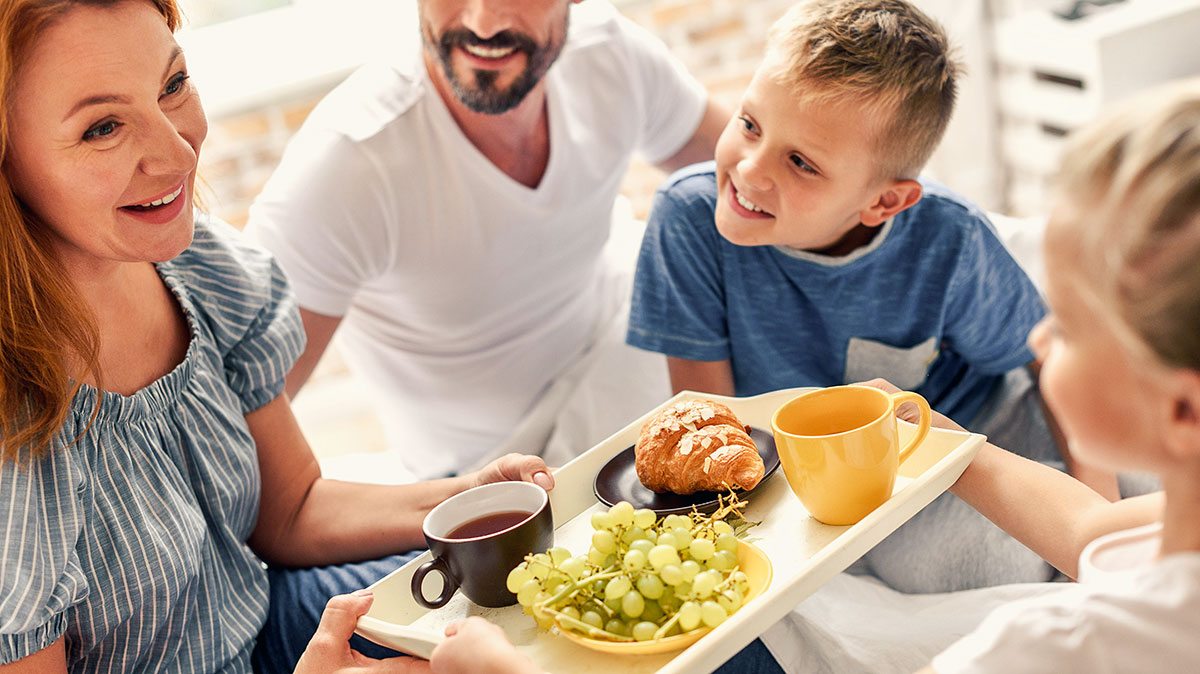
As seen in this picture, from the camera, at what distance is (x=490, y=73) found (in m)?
1.79

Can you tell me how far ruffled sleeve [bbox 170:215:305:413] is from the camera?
4.65 ft

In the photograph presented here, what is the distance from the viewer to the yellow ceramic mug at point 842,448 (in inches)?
41.5

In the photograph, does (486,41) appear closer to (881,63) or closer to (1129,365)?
(881,63)

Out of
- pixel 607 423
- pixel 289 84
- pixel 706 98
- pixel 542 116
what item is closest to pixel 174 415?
pixel 607 423

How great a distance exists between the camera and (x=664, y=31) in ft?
10.7

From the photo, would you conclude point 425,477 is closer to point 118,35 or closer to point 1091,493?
point 118,35

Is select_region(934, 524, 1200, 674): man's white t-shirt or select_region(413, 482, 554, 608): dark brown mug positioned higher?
select_region(934, 524, 1200, 674): man's white t-shirt

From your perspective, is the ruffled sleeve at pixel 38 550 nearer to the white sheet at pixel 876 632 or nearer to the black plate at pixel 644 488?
the black plate at pixel 644 488

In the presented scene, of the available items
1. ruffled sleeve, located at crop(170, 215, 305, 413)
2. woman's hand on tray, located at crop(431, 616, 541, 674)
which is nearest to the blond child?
woman's hand on tray, located at crop(431, 616, 541, 674)

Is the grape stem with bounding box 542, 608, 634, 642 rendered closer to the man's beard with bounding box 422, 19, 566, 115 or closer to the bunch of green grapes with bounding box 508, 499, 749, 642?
the bunch of green grapes with bounding box 508, 499, 749, 642

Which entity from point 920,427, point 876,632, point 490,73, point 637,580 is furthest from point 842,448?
point 490,73

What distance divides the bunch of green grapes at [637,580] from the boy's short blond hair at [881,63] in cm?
62

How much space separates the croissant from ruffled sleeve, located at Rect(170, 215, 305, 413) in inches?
20.2

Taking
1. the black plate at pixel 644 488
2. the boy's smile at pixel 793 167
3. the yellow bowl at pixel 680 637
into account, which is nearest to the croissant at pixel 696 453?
the black plate at pixel 644 488
